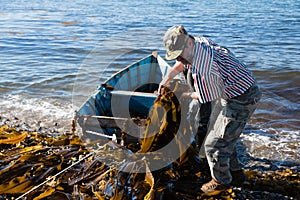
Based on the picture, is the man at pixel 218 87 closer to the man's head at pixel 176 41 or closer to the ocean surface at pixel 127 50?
the man's head at pixel 176 41

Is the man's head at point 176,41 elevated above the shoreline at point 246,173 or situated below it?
above

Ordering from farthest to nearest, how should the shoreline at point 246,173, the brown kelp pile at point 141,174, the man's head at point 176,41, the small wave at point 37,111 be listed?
the small wave at point 37,111, the shoreline at point 246,173, the brown kelp pile at point 141,174, the man's head at point 176,41

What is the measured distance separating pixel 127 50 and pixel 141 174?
862 cm

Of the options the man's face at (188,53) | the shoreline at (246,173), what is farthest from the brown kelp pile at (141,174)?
the man's face at (188,53)

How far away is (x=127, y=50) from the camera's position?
40.3 feet

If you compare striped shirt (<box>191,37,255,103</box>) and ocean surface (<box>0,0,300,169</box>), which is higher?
striped shirt (<box>191,37,255,103</box>)

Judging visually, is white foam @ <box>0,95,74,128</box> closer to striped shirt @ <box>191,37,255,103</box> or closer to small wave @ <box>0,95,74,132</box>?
small wave @ <box>0,95,74,132</box>

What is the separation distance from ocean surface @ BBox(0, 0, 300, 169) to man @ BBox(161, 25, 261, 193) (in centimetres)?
181

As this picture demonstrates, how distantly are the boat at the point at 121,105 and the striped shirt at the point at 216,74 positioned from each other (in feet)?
5.85

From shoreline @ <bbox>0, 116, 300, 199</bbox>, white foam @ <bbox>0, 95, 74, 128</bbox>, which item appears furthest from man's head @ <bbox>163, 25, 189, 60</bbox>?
white foam @ <bbox>0, 95, 74, 128</bbox>

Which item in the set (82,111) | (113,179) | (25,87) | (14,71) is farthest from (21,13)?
(113,179)

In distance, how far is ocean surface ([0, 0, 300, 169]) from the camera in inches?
271

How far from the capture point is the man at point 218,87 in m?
3.07

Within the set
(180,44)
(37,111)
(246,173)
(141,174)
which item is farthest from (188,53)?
(37,111)
